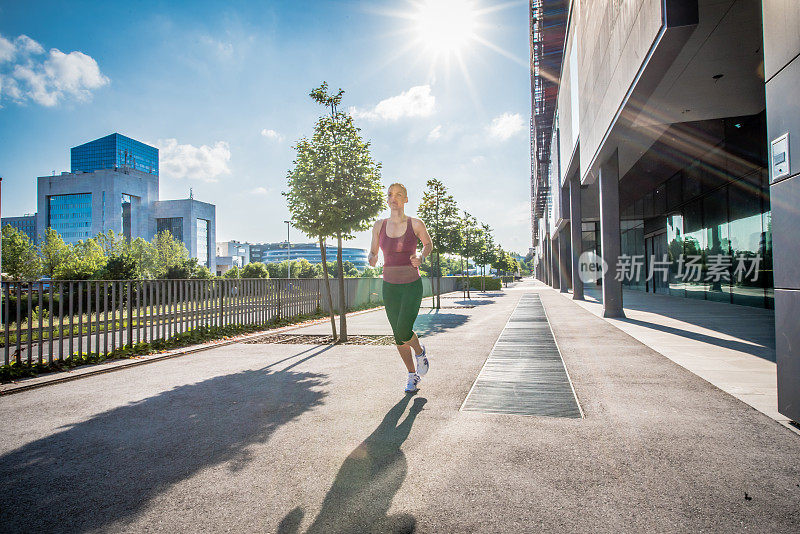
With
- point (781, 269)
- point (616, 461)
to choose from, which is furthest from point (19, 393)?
point (781, 269)

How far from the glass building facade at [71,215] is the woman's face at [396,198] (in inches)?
4814

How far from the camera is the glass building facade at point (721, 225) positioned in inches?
497

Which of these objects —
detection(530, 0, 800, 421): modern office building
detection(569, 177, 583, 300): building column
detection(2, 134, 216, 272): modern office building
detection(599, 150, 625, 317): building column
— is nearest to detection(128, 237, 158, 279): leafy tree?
detection(2, 134, 216, 272): modern office building

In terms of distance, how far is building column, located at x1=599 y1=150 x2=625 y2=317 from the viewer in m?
12.0

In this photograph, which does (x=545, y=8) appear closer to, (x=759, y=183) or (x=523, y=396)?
(x=759, y=183)

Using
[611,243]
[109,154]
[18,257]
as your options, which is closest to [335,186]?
[611,243]

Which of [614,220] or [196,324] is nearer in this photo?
[196,324]

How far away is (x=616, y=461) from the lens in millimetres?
2533

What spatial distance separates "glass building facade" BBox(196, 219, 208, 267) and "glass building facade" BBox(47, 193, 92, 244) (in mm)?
25480

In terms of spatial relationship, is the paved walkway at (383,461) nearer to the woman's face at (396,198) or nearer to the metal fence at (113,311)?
the metal fence at (113,311)

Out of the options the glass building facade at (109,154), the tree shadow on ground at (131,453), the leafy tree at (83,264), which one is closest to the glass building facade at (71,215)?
the glass building facade at (109,154)

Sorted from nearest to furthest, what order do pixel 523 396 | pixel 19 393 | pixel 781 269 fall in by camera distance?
pixel 781 269, pixel 523 396, pixel 19 393

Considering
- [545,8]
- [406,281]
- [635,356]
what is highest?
[545,8]

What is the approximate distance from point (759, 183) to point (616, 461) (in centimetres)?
1465
